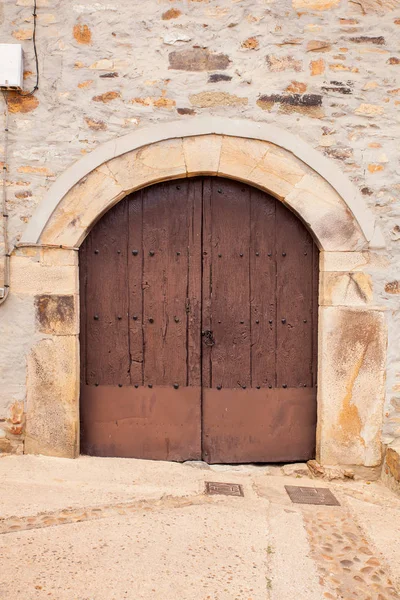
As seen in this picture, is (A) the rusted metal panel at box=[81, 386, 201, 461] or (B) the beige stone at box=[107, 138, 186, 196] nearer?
(B) the beige stone at box=[107, 138, 186, 196]

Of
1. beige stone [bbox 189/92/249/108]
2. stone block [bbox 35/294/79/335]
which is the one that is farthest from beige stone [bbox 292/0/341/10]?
stone block [bbox 35/294/79/335]

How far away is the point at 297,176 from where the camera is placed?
131 inches

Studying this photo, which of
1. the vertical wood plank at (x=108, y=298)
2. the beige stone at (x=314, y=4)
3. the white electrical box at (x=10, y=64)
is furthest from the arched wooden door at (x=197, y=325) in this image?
the beige stone at (x=314, y=4)

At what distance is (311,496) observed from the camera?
3088mm

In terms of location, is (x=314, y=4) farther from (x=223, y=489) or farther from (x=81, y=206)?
(x=223, y=489)

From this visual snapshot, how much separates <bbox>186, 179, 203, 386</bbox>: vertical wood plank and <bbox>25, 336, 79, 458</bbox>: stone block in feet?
2.40

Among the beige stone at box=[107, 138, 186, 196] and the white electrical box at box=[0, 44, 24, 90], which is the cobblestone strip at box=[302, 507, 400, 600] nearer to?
the beige stone at box=[107, 138, 186, 196]

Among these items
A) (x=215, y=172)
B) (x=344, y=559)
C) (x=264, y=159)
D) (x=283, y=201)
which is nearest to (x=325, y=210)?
(x=283, y=201)

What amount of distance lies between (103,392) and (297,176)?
5.98 feet

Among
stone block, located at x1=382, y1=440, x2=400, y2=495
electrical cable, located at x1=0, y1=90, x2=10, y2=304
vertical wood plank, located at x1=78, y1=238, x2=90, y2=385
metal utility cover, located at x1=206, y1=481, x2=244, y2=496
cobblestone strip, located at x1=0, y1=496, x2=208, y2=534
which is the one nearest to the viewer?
cobblestone strip, located at x1=0, y1=496, x2=208, y2=534

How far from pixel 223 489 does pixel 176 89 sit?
93.7 inches

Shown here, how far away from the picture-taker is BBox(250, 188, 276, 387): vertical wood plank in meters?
3.49

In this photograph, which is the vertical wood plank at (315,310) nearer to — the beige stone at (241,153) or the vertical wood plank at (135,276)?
the beige stone at (241,153)

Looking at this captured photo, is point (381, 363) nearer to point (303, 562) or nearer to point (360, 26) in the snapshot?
point (303, 562)
